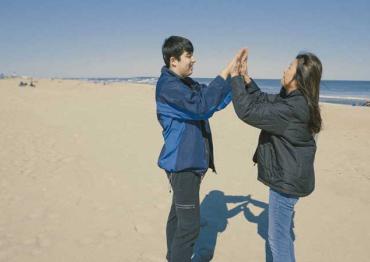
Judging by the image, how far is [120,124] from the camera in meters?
12.7

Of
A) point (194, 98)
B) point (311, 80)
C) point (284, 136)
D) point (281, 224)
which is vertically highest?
point (311, 80)

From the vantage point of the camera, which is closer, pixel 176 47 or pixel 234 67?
pixel 234 67

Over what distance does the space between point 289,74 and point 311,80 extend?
0.21m

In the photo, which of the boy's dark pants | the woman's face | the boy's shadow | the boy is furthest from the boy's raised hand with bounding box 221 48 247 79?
the boy's shadow

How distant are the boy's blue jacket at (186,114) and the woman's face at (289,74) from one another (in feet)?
1.56

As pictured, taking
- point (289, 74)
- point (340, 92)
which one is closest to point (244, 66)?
point (289, 74)

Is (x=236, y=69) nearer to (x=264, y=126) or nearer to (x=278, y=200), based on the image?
(x=264, y=126)

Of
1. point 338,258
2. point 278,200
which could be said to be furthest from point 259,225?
point 278,200

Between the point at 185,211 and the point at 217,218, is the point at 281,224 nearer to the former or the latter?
the point at 185,211

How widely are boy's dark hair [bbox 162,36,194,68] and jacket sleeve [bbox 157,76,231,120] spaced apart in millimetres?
325

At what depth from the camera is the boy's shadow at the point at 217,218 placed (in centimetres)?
417

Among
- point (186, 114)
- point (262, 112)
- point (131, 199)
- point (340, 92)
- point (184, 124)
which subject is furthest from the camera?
point (340, 92)

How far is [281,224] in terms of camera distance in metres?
2.88

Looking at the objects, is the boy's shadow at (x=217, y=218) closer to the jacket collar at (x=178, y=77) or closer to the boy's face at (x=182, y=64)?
the jacket collar at (x=178, y=77)
